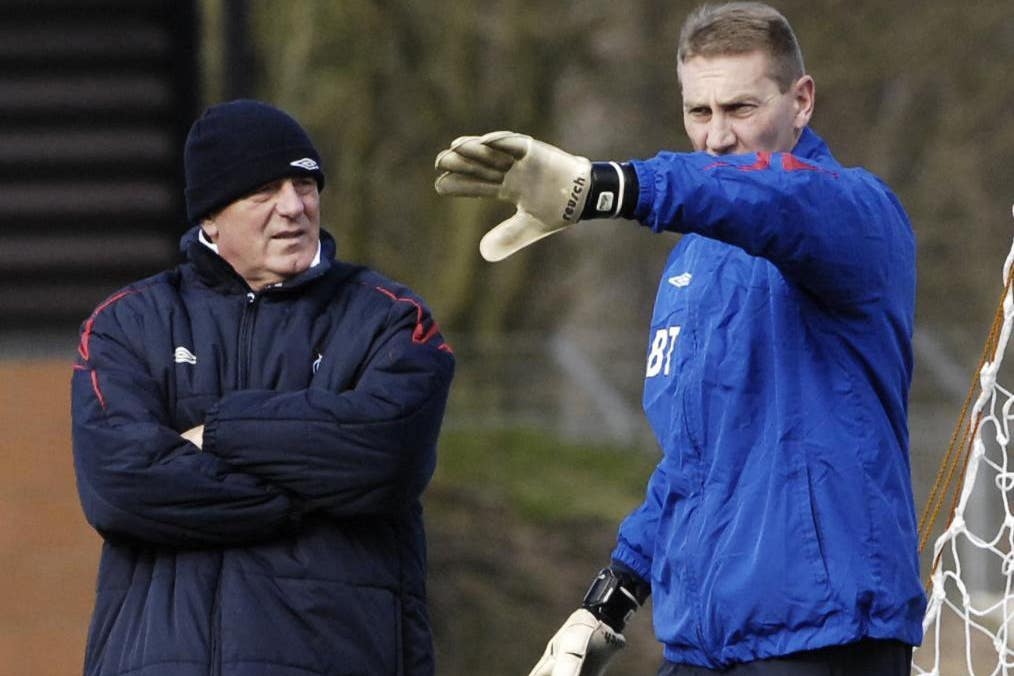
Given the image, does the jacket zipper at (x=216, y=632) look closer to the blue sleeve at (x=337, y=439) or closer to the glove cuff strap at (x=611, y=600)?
the blue sleeve at (x=337, y=439)

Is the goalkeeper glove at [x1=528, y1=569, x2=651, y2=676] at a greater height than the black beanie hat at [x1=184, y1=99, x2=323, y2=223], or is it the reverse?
the black beanie hat at [x1=184, y1=99, x2=323, y2=223]

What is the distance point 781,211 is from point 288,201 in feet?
4.22

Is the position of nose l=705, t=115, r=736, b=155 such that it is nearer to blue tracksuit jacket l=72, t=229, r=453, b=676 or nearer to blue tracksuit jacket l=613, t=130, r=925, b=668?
blue tracksuit jacket l=613, t=130, r=925, b=668

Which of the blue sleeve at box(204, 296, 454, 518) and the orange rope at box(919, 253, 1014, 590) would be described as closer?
the blue sleeve at box(204, 296, 454, 518)

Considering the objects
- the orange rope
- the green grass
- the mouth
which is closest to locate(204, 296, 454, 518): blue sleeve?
the mouth

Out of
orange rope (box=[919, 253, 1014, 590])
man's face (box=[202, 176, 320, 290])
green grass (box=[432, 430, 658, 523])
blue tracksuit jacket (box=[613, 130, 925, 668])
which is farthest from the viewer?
green grass (box=[432, 430, 658, 523])

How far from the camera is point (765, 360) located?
357 cm

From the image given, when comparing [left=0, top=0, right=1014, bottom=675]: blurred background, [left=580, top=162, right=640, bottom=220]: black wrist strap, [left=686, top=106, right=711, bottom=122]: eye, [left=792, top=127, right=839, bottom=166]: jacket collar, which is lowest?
[left=0, top=0, right=1014, bottom=675]: blurred background

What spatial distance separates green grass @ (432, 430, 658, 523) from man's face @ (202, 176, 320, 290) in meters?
8.87

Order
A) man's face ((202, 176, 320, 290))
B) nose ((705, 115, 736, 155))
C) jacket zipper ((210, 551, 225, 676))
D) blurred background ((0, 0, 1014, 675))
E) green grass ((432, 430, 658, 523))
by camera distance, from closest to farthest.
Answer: nose ((705, 115, 736, 155)), jacket zipper ((210, 551, 225, 676)), man's face ((202, 176, 320, 290)), blurred background ((0, 0, 1014, 675)), green grass ((432, 430, 658, 523))

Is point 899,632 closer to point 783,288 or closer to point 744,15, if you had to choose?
point 783,288

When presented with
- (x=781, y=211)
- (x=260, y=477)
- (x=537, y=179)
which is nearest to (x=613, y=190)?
(x=537, y=179)

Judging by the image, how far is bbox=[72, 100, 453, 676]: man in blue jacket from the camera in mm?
3908

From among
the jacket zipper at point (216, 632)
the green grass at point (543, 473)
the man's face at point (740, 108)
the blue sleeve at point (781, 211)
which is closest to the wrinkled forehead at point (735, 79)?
the man's face at point (740, 108)
